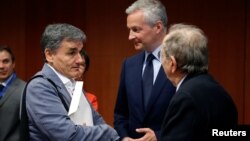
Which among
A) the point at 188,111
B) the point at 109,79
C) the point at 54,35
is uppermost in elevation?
the point at 54,35

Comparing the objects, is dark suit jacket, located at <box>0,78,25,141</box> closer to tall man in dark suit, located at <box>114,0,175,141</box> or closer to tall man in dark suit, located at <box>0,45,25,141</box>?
tall man in dark suit, located at <box>0,45,25,141</box>

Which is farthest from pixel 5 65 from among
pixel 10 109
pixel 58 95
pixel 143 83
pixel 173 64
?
pixel 173 64

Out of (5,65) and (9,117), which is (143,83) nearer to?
(9,117)

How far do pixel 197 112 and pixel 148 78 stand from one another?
98 centimetres

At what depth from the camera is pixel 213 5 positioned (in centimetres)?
556

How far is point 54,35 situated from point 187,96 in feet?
2.78

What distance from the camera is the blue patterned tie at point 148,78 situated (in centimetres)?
305

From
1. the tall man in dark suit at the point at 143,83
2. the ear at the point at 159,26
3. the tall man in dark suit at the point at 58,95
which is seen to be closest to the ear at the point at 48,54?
the tall man in dark suit at the point at 58,95

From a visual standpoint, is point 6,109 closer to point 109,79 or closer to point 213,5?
point 109,79

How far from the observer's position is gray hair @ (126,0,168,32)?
3.10 meters

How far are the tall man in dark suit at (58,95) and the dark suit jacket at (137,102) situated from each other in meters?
0.39

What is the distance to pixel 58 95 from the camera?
99.8 inches

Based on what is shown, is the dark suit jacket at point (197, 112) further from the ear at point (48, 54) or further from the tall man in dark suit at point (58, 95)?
the ear at point (48, 54)

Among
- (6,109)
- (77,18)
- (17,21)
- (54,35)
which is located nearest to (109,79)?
(77,18)
